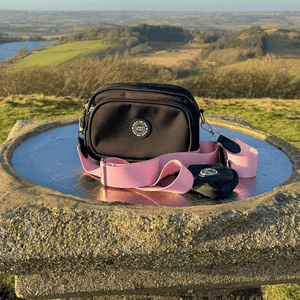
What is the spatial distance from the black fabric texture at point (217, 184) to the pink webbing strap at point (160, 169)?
0.20 ft

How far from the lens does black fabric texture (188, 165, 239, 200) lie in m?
1.92

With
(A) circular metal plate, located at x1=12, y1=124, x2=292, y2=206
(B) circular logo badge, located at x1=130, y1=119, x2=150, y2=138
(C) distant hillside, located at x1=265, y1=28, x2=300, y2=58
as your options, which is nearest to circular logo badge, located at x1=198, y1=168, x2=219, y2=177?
(A) circular metal plate, located at x1=12, y1=124, x2=292, y2=206

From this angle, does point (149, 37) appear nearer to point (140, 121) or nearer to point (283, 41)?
point (283, 41)

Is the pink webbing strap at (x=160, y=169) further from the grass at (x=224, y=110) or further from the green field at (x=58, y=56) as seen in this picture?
the green field at (x=58, y=56)

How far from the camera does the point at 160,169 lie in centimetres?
223

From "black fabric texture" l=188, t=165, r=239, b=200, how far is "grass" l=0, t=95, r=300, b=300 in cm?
399

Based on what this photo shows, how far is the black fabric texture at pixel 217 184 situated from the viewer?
1922 millimetres

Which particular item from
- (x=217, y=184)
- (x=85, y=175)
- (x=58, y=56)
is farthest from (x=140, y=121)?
(x=58, y=56)

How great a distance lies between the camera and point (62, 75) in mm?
8703

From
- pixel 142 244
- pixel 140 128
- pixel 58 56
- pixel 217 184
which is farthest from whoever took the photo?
pixel 58 56

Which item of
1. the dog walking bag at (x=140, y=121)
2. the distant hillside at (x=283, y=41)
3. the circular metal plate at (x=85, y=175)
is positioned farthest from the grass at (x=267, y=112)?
the distant hillside at (x=283, y=41)

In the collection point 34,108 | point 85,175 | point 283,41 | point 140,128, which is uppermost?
point 140,128

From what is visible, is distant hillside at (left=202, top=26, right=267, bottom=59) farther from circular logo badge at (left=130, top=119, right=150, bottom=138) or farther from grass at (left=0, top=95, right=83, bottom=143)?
circular logo badge at (left=130, top=119, right=150, bottom=138)

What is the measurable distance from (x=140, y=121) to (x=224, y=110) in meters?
5.62
